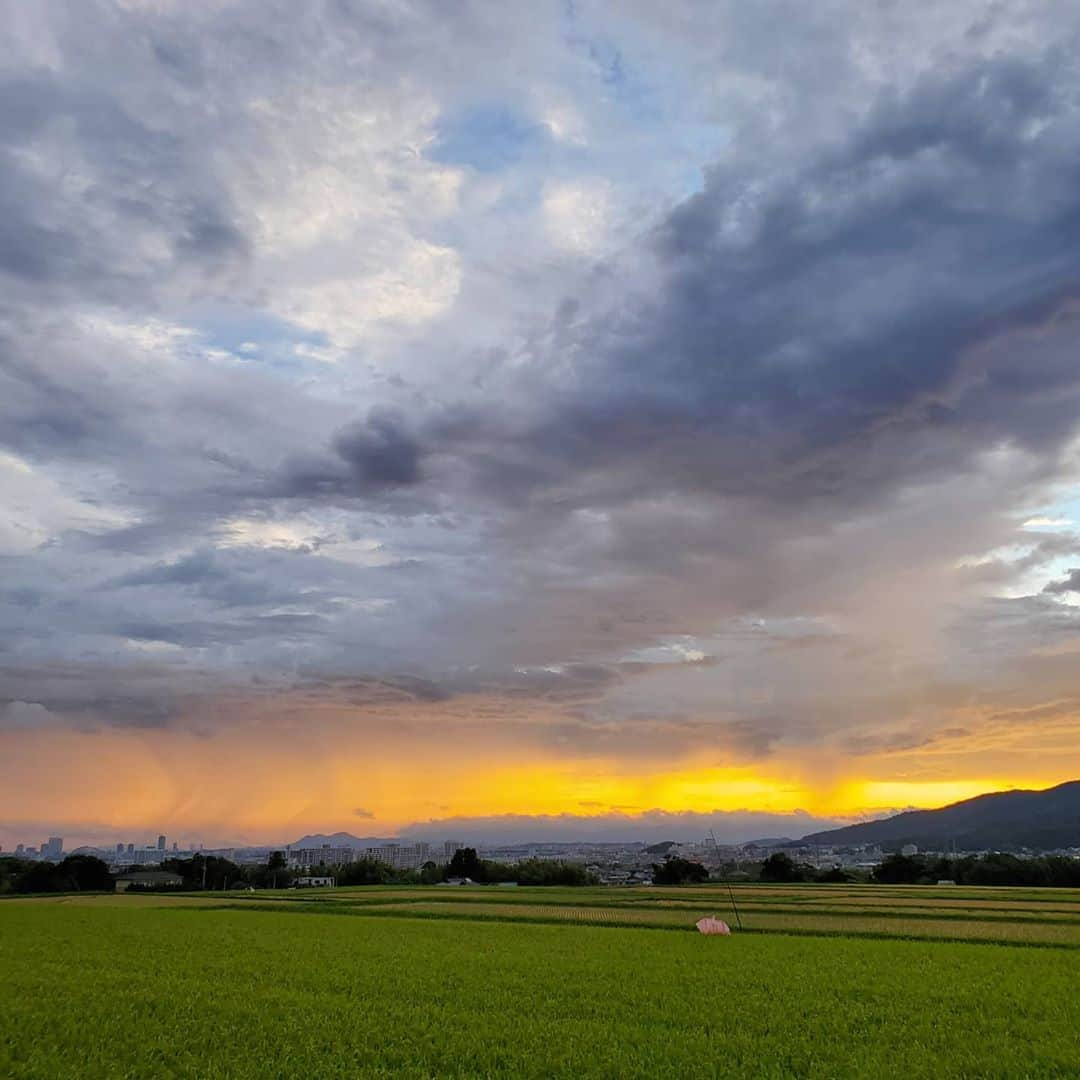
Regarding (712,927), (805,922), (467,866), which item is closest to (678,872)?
(467,866)

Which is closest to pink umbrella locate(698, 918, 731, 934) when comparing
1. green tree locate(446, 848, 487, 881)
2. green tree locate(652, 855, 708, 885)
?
green tree locate(652, 855, 708, 885)

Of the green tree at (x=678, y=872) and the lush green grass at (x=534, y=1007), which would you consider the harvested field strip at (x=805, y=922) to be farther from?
the green tree at (x=678, y=872)

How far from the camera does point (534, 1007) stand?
1803 cm

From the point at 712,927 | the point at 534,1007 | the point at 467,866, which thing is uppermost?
the point at 534,1007

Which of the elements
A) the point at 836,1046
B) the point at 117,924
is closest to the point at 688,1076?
the point at 836,1046

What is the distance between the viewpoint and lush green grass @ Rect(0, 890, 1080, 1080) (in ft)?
44.8

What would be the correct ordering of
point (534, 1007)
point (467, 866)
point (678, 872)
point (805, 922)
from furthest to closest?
point (467, 866)
point (678, 872)
point (805, 922)
point (534, 1007)

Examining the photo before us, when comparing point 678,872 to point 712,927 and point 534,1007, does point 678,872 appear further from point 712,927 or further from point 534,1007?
point 534,1007

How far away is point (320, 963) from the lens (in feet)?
84.6

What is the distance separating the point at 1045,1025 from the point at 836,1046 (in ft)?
16.9

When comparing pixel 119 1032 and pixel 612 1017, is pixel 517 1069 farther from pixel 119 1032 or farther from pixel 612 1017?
pixel 119 1032

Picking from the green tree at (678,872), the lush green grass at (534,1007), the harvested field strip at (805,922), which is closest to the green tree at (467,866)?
the green tree at (678,872)

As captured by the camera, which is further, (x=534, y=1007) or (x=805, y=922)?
(x=805, y=922)

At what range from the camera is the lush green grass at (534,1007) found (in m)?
13.7
